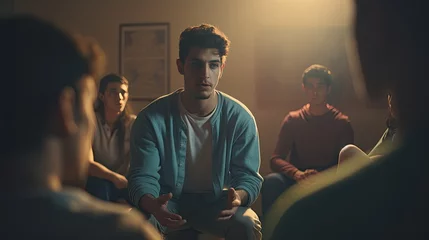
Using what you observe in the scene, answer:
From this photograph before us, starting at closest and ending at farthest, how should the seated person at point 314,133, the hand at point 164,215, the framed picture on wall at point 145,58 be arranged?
the hand at point 164,215 < the seated person at point 314,133 < the framed picture on wall at point 145,58

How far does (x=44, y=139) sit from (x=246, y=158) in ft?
2.26

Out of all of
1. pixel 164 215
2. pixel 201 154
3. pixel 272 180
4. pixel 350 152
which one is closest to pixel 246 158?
pixel 201 154

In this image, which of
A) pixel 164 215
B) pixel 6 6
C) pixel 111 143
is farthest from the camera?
pixel 6 6

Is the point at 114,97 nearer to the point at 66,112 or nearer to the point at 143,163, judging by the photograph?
the point at 143,163

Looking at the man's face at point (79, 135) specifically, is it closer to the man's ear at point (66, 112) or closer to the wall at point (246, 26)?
the man's ear at point (66, 112)

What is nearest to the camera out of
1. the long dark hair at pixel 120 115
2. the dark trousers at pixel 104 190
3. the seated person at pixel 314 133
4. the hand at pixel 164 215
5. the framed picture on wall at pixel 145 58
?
the hand at pixel 164 215

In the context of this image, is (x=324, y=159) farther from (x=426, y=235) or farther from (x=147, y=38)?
(x=426, y=235)

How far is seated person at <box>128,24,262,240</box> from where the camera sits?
39.9 inches

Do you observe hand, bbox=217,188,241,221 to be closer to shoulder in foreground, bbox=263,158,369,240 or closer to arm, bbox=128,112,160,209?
arm, bbox=128,112,160,209


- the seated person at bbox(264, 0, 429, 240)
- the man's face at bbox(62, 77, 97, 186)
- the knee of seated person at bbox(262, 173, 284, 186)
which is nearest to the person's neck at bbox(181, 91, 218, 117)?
the knee of seated person at bbox(262, 173, 284, 186)

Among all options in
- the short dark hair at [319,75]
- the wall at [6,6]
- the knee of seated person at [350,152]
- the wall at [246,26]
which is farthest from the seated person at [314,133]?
the wall at [6,6]

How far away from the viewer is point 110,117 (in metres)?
1.50

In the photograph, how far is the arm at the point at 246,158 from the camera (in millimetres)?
1047

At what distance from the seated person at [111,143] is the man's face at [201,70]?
421mm
